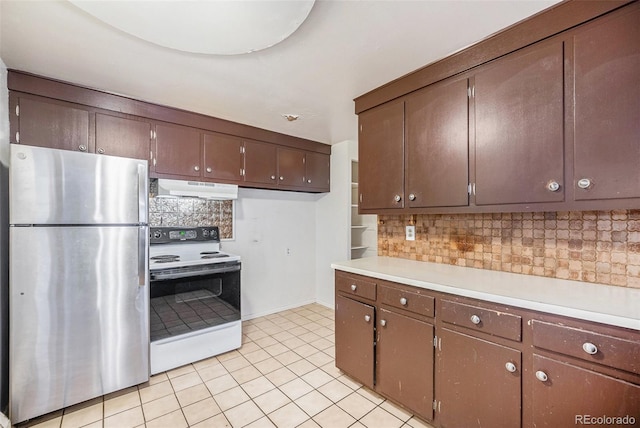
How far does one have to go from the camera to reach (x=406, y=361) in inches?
66.7

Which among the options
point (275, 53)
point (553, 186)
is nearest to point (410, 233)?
point (553, 186)

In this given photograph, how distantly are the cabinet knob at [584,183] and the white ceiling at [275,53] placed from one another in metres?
0.86

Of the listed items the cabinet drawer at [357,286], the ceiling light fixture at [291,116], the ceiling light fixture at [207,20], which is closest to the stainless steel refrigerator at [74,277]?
the ceiling light fixture at [207,20]

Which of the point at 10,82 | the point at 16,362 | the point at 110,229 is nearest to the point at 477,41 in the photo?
the point at 110,229

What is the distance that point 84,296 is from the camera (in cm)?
180

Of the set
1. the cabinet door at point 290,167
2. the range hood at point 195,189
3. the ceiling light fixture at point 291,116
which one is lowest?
the range hood at point 195,189

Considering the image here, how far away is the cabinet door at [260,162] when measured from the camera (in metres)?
2.97

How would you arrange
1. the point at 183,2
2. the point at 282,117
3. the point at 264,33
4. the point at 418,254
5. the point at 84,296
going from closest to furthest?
the point at 183,2 < the point at 264,33 < the point at 84,296 < the point at 418,254 < the point at 282,117

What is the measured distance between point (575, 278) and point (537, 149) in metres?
0.79

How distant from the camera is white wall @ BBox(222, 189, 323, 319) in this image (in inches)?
134

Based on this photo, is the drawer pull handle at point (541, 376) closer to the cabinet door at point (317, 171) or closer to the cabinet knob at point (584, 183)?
A: the cabinet knob at point (584, 183)

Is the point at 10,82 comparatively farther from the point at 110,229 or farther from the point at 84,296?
the point at 84,296

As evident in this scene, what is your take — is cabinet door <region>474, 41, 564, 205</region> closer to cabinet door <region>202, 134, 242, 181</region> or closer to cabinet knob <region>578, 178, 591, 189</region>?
cabinet knob <region>578, 178, 591, 189</region>

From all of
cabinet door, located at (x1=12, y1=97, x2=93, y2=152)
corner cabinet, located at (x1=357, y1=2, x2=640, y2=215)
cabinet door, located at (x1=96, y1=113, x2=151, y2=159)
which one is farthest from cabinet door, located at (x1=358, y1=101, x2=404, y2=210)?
cabinet door, located at (x1=12, y1=97, x2=93, y2=152)
